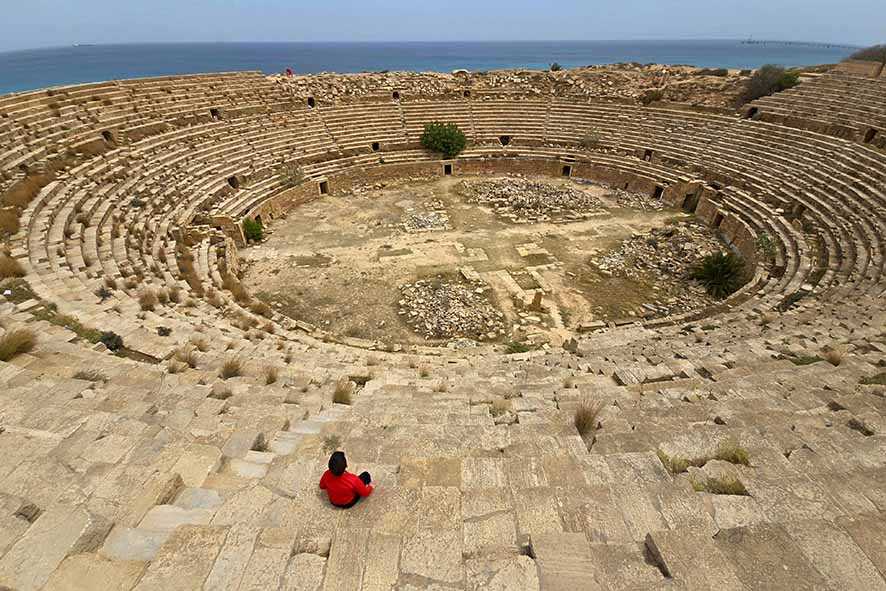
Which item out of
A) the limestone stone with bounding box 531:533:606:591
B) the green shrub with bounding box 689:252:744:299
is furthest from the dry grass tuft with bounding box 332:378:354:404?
the green shrub with bounding box 689:252:744:299

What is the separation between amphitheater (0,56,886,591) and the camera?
10.5 feet

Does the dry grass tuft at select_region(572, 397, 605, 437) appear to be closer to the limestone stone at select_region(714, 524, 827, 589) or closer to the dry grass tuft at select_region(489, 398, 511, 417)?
the dry grass tuft at select_region(489, 398, 511, 417)

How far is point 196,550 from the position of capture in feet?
10.7

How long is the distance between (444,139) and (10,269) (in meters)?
22.0

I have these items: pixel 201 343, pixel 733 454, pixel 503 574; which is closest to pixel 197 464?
pixel 503 574

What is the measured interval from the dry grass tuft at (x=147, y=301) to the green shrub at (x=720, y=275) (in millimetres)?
17668

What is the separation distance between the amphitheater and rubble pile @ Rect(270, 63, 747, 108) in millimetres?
11149

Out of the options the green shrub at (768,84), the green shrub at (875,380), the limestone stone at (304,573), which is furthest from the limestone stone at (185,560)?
the green shrub at (768,84)

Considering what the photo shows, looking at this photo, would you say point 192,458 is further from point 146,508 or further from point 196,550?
point 196,550

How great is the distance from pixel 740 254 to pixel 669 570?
19454mm

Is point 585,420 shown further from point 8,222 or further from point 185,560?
point 8,222

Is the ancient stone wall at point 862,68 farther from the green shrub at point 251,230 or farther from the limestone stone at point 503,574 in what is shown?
the limestone stone at point 503,574

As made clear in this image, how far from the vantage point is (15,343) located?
671 centimetres

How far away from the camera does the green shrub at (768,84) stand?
27.5 meters
